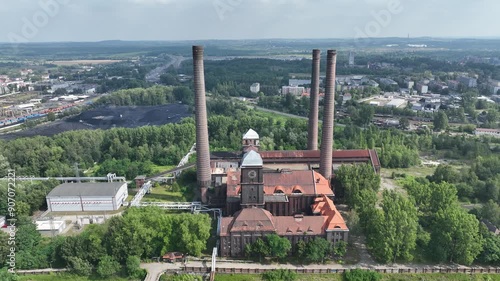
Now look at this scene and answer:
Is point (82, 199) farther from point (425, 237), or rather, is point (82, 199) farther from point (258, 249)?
point (425, 237)

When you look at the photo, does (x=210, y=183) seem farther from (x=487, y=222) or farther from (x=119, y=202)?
(x=487, y=222)

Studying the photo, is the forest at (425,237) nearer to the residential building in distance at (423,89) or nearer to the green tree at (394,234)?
the green tree at (394,234)

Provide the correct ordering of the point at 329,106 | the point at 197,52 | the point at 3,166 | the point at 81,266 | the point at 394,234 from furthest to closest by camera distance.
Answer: the point at 3,166
the point at 329,106
the point at 197,52
the point at 394,234
the point at 81,266

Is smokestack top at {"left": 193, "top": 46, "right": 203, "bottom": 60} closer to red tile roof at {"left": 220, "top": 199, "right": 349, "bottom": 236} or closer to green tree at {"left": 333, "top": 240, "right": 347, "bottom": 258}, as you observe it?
red tile roof at {"left": 220, "top": 199, "right": 349, "bottom": 236}

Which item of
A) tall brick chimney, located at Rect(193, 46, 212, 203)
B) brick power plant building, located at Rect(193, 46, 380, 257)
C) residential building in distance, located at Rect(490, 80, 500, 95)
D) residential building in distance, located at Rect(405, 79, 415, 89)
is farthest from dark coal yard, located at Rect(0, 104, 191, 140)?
residential building in distance, located at Rect(490, 80, 500, 95)

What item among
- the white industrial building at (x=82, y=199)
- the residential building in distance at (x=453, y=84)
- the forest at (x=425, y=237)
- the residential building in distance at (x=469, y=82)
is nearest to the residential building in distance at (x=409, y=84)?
the residential building in distance at (x=453, y=84)

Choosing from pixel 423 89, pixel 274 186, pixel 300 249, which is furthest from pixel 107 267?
pixel 423 89
